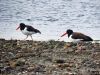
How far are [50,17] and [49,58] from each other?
16444 mm

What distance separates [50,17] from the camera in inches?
1143

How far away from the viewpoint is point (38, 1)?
39250mm

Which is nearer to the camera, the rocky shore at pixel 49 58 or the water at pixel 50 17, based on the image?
the rocky shore at pixel 49 58

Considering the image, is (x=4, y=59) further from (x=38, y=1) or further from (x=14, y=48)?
(x=38, y=1)

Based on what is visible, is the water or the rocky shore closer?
the rocky shore

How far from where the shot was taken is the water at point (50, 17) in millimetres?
22202

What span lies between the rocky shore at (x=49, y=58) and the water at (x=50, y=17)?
421 centimetres

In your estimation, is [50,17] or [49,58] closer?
[49,58]

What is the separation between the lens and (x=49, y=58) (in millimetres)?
12711

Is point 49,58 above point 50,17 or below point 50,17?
above

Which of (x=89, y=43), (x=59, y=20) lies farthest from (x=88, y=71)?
(x=59, y=20)

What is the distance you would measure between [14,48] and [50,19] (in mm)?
13207

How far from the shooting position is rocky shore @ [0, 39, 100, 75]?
11.0 m

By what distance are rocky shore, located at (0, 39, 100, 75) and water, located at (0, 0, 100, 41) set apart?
421 cm
